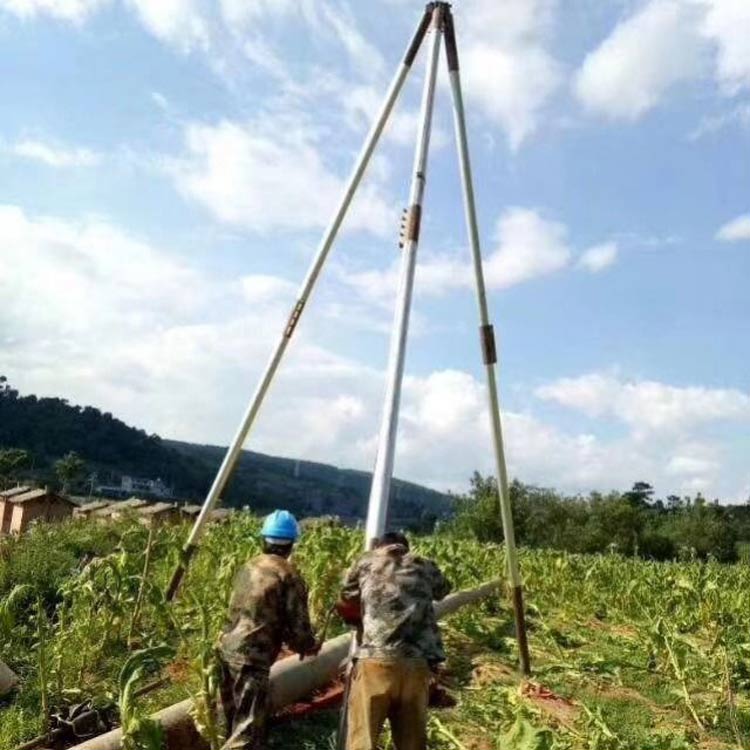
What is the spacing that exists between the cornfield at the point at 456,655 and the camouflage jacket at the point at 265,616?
23 centimetres

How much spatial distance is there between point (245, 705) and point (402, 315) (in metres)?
3.72

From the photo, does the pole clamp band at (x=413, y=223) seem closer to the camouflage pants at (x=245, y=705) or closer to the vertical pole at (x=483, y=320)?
the vertical pole at (x=483, y=320)

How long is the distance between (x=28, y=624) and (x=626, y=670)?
7298 mm

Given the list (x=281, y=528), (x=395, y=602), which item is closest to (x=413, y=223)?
(x=281, y=528)

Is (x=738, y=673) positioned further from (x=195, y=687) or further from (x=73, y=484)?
(x=73, y=484)

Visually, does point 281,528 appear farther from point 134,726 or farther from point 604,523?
point 604,523

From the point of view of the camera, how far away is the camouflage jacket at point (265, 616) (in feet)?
20.6

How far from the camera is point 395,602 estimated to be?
6.14 m

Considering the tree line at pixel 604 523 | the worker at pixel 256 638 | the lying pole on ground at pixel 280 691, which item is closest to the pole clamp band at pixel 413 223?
the worker at pixel 256 638

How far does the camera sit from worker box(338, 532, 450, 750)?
5875mm

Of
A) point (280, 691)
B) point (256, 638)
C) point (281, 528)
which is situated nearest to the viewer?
point (256, 638)

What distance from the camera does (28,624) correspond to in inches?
433

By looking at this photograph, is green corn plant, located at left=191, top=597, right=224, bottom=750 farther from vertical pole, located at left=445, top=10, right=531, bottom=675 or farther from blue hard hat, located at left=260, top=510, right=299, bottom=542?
vertical pole, located at left=445, top=10, right=531, bottom=675

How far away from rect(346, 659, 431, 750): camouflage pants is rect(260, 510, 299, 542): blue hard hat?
3.83 feet
